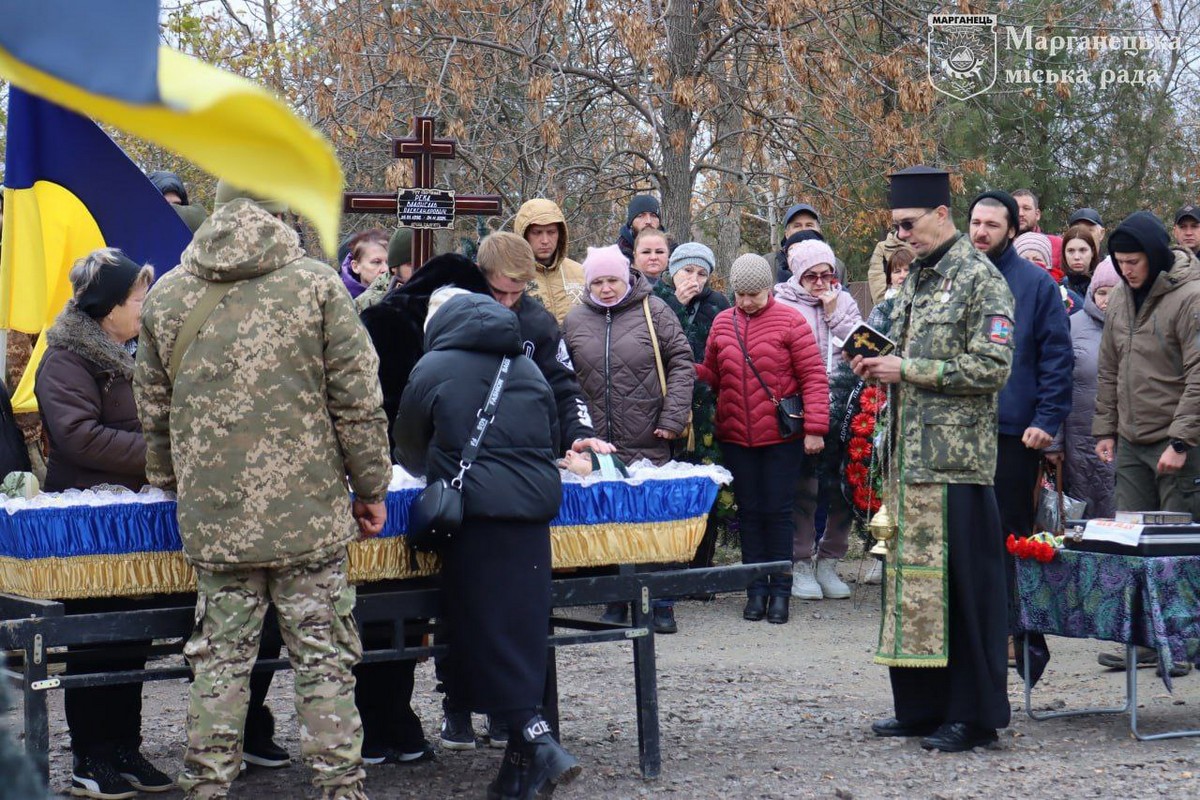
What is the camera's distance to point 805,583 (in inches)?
370

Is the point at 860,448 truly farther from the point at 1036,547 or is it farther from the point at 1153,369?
the point at 1036,547

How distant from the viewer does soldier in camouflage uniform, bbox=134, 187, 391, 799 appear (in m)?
4.39

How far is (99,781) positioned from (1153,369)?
5.10 m

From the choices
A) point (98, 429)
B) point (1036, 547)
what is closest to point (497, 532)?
point (98, 429)

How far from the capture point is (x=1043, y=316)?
6.94 m

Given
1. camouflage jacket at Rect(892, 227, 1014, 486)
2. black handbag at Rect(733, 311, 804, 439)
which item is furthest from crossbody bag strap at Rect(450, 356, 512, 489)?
black handbag at Rect(733, 311, 804, 439)

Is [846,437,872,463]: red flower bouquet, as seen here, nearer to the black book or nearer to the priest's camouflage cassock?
the priest's camouflage cassock

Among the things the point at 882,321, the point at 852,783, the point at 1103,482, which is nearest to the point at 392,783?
the point at 852,783

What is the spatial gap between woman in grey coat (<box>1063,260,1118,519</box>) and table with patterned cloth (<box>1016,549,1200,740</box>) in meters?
1.91

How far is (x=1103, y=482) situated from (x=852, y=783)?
344 cm

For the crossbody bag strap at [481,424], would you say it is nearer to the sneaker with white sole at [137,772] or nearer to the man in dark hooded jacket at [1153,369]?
the sneaker with white sole at [137,772]

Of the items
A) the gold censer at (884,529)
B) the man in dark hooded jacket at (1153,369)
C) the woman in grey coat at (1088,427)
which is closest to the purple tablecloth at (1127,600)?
the gold censer at (884,529)

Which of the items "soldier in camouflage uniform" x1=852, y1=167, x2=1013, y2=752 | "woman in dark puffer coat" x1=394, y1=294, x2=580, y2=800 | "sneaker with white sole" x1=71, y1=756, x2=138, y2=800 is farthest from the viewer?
"soldier in camouflage uniform" x1=852, y1=167, x2=1013, y2=752

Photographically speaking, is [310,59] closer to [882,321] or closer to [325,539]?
[882,321]
